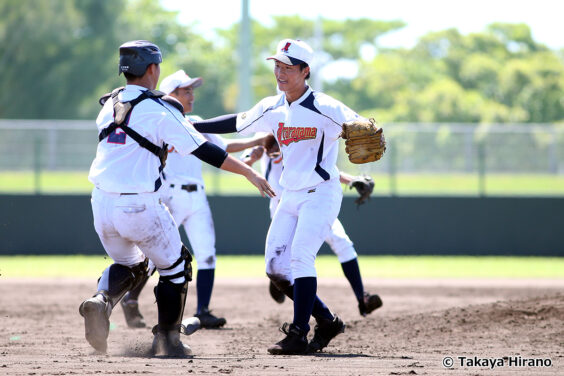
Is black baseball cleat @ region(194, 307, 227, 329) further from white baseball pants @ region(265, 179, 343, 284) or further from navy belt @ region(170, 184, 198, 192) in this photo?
white baseball pants @ region(265, 179, 343, 284)

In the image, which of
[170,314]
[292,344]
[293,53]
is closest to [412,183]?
[293,53]

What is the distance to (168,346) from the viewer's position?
20.1ft

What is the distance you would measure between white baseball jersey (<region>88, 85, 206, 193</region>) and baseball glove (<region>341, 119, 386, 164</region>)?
1114 mm

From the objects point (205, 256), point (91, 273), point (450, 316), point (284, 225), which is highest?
point (284, 225)

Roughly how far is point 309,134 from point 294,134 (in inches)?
4.7

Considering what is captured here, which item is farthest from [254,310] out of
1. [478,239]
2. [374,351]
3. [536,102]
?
[536,102]

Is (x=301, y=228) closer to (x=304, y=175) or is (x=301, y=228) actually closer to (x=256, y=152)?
(x=304, y=175)

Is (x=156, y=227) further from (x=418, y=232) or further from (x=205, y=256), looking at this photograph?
(x=418, y=232)

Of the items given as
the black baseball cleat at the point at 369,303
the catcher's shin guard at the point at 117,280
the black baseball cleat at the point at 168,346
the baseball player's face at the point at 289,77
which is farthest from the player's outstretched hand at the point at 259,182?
the black baseball cleat at the point at 369,303

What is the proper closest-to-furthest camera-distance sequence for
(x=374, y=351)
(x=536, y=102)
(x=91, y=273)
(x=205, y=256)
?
(x=374, y=351) < (x=205, y=256) < (x=91, y=273) < (x=536, y=102)

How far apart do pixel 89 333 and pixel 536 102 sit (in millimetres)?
53293

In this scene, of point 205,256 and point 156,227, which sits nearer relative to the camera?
point 156,227

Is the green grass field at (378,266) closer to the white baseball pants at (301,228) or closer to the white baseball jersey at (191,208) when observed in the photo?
the white baseball jersey at (191,208)

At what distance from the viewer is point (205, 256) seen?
822 centimetres
